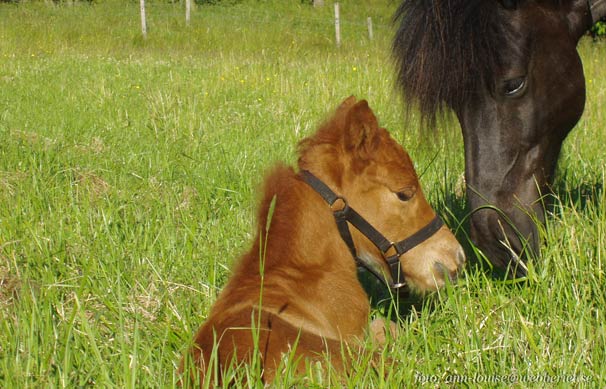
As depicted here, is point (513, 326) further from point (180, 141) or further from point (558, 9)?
point (180, 141)

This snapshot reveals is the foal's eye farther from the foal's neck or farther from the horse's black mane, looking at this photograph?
the horse's black mane

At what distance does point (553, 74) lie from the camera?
305 cm

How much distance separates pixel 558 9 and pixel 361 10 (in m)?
27.1

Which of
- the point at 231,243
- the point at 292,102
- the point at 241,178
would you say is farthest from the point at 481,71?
the point at 292,102

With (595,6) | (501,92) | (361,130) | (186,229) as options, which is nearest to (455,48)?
(501,92)

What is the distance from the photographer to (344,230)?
2.71 meters

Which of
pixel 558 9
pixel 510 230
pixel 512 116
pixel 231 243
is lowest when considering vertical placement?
pixel 231 243

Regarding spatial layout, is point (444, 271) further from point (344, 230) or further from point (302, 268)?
point (302, 268)

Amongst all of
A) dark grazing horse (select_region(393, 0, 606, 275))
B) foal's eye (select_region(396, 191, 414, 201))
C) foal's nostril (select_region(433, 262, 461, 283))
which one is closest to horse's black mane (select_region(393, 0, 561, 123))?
dark grazing horse (select_region(393, 0, 606, 275))

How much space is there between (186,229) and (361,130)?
119cm

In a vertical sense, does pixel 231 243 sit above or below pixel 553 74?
below

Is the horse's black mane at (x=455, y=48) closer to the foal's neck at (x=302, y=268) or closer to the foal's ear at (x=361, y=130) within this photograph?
the foal's ear at (x=361, y=130)

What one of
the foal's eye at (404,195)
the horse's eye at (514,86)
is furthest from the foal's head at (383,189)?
the horse's eye at (514,86)

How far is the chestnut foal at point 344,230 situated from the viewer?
8.39 feet
